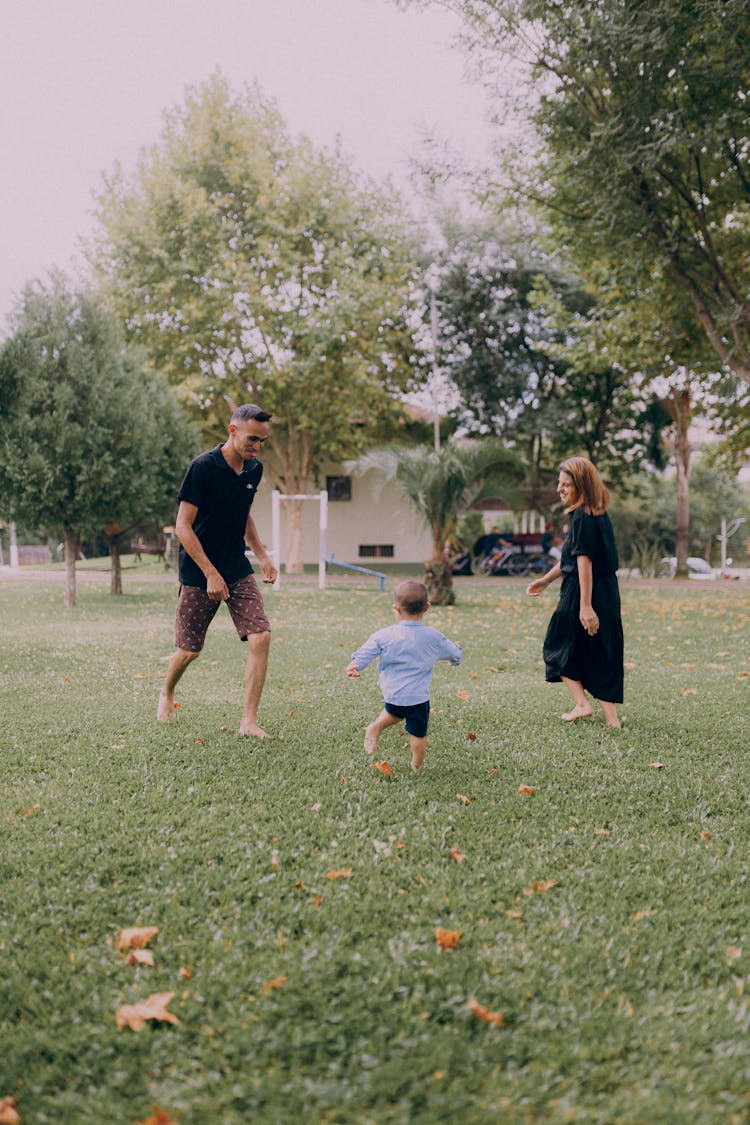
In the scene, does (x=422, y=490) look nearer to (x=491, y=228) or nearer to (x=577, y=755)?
(x=577, y=755)

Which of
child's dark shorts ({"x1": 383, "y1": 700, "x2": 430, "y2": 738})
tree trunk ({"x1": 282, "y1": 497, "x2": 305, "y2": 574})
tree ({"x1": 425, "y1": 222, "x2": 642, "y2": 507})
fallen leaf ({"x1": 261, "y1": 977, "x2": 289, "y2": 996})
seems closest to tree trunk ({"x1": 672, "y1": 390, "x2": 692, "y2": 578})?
tree ({"x1": 425, "y1": 222, "x2": 642, "y2": 507})

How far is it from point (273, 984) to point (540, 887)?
4.04 feet

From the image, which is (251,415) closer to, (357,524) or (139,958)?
(139,958)

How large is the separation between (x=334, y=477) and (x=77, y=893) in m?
31.2

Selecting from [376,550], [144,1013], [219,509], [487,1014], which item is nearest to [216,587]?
[219,509]

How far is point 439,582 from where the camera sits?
1622cm

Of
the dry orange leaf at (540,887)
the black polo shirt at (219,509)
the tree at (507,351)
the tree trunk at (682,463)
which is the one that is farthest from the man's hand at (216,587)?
the tree at (507,351)

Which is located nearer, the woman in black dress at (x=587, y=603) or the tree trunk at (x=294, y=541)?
the woman in black dress at (x=587, y=603)

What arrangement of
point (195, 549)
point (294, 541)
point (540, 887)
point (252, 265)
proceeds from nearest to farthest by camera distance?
point (540, 887) < point (195, 549) < point (252, 265) < point (294, 541)

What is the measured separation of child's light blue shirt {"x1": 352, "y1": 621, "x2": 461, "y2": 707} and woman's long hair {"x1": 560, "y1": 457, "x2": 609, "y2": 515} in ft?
6.05

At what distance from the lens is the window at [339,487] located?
3400 centimetres

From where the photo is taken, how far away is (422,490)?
16.4 m

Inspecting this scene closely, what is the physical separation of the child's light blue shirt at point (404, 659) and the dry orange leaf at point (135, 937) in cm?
210

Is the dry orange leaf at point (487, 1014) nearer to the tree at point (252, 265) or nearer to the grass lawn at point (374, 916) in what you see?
the grass lawn at point (374, 916)
